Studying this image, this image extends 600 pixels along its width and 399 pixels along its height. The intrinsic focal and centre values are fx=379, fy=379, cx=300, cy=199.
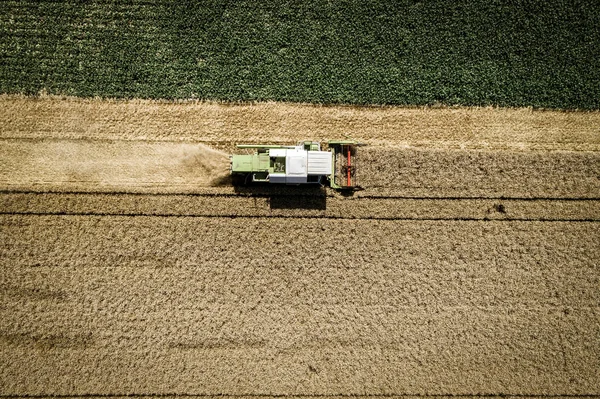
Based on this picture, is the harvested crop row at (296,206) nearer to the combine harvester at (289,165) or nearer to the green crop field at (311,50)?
the combine harvester at (289,165)

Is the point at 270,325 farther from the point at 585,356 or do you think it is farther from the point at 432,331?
the point at 585,356

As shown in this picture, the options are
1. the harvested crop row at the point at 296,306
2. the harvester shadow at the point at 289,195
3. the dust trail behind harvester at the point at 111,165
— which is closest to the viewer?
the harvested crop row at the point at 296,306

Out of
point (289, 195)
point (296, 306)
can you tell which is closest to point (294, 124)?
point (289, 195)

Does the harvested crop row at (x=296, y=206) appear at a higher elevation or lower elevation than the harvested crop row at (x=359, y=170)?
lower

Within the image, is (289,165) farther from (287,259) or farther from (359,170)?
(287,259)

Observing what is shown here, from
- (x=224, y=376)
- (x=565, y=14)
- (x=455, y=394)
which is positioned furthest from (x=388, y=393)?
(x=565, y=14)

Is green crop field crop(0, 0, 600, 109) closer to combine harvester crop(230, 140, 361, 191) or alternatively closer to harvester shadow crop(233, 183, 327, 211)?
combine harvester crop(230, 140, 361, 191)

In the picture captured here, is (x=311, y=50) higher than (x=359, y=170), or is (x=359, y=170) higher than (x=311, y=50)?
(x=311, y=50)

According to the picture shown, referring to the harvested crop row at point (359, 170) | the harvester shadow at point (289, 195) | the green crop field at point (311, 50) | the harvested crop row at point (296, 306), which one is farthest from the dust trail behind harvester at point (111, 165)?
the green crop field at point (311, 50)
